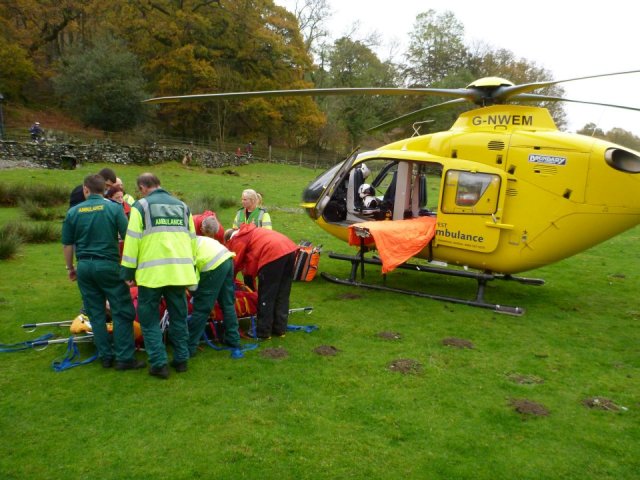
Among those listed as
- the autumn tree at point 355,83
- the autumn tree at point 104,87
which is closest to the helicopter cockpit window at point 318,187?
the autumn tree at point 104,87

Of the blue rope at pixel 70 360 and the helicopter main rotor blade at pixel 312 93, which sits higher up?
the helicopter main rotor blade at pixel 312 93

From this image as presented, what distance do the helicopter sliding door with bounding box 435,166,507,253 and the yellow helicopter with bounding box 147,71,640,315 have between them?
0.02 metres

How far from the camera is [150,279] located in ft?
15.5

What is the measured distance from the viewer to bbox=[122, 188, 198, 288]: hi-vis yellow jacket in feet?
15.6

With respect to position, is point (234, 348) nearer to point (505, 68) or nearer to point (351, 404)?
point (351, 404)

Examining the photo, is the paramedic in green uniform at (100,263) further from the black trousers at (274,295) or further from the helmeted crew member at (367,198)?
the helmeted crew member at (367,198)

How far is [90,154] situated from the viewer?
26453 mm

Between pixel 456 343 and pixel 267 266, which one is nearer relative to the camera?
pixel 267 266

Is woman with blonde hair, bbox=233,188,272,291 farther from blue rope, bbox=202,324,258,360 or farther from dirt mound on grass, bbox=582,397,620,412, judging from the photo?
dirt mound on grass, bbox=582,397,620,412

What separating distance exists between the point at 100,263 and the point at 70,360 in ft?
4.12

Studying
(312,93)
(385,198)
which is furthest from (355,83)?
(312,93)

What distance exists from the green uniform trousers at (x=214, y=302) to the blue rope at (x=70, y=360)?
3.66 feet

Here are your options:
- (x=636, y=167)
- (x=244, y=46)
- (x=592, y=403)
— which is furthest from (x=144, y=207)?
(x=244, y=46)

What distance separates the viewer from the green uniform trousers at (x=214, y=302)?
17.8 ft
